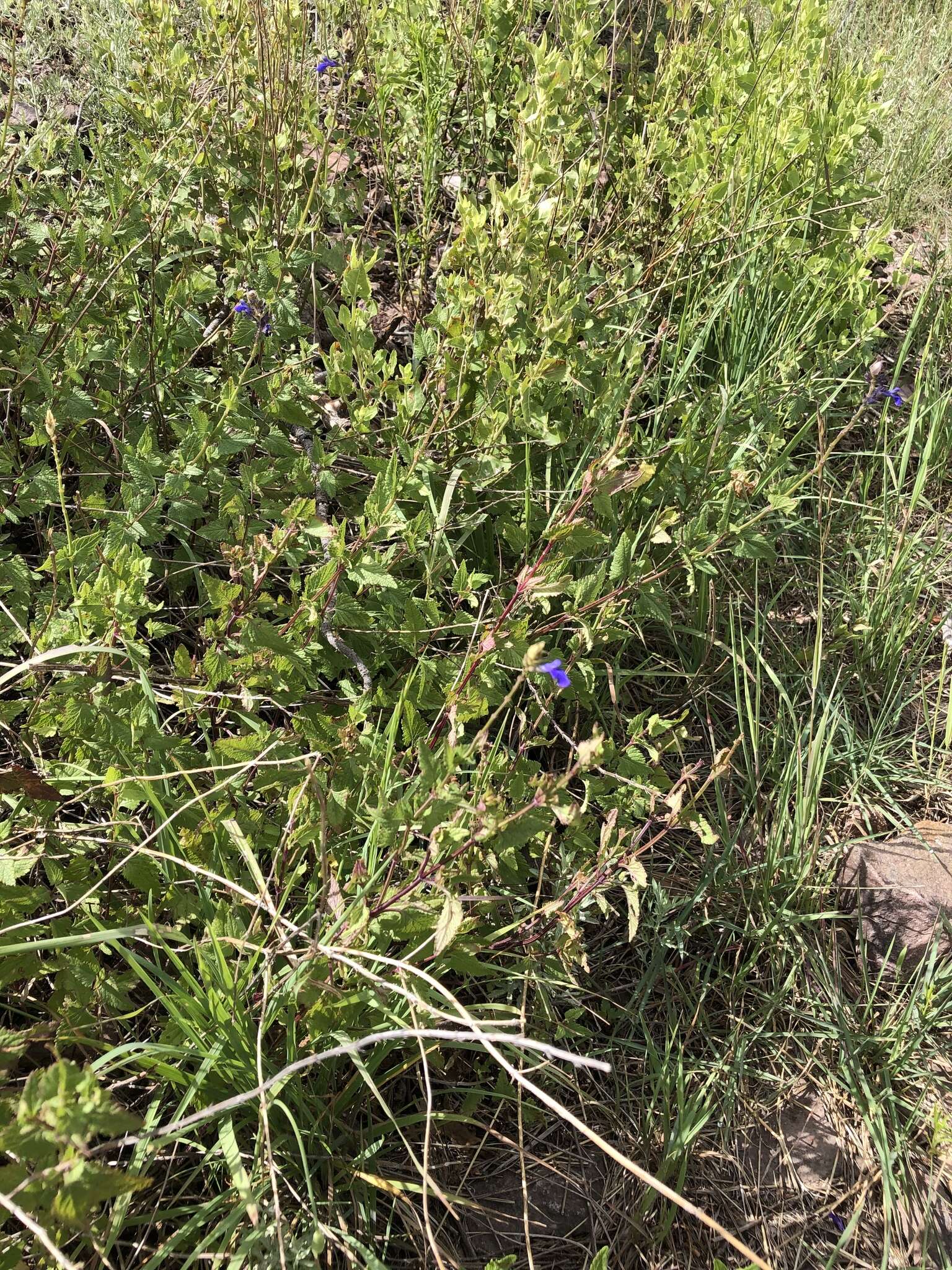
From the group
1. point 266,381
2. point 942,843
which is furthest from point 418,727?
point 942,843

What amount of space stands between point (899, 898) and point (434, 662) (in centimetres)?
112

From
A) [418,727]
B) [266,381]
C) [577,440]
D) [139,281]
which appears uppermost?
[139,281]

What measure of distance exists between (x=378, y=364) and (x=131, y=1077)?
54.1 inches

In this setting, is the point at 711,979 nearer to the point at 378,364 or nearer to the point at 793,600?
the point at 793,600

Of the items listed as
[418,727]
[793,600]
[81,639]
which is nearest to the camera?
[81,639]

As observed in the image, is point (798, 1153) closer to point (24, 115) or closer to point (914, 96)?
point (24, 115)

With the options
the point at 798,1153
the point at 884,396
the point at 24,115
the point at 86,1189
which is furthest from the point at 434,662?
the point at 24,115

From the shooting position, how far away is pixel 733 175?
267 cm

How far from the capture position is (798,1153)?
5.74 feet

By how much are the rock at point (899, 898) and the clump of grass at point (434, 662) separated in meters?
0.08

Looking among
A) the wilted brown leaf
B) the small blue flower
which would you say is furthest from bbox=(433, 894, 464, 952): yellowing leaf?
the wilted brown leaf

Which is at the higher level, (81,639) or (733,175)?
(733,175)

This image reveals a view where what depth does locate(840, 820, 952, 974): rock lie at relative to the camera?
200 cm

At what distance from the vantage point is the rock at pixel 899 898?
200 cm
